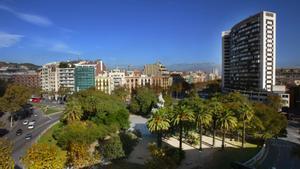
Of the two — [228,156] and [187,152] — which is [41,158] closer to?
[187,152]

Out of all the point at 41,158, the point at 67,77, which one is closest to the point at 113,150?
the point at 41,158

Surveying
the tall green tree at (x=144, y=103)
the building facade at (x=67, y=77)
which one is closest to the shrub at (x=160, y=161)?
the tall green tree at (x=144, y=103)

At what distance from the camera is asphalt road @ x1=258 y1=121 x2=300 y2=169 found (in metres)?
45.6

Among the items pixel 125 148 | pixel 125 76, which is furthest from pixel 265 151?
pixel 125 76

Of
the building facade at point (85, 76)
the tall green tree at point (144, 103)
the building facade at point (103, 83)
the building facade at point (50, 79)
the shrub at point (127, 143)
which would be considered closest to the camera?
the shrub at point (127, 143)

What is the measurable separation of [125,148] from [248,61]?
96645mm

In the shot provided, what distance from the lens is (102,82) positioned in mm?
165250

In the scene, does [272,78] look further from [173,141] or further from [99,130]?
[99,130]

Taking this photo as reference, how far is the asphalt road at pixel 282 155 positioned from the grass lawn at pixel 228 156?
9.05 feet

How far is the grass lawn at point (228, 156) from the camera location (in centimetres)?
4547

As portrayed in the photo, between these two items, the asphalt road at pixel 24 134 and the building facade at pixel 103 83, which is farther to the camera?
the building facade at pixel 103 83

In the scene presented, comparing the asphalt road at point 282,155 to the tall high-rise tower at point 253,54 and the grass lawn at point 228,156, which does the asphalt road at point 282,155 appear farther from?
the tall high-rise tower at point 253,54

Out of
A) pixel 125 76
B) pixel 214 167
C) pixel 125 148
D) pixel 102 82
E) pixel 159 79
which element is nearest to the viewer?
pixel 214 167

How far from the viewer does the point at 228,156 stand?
5006 centimetres
